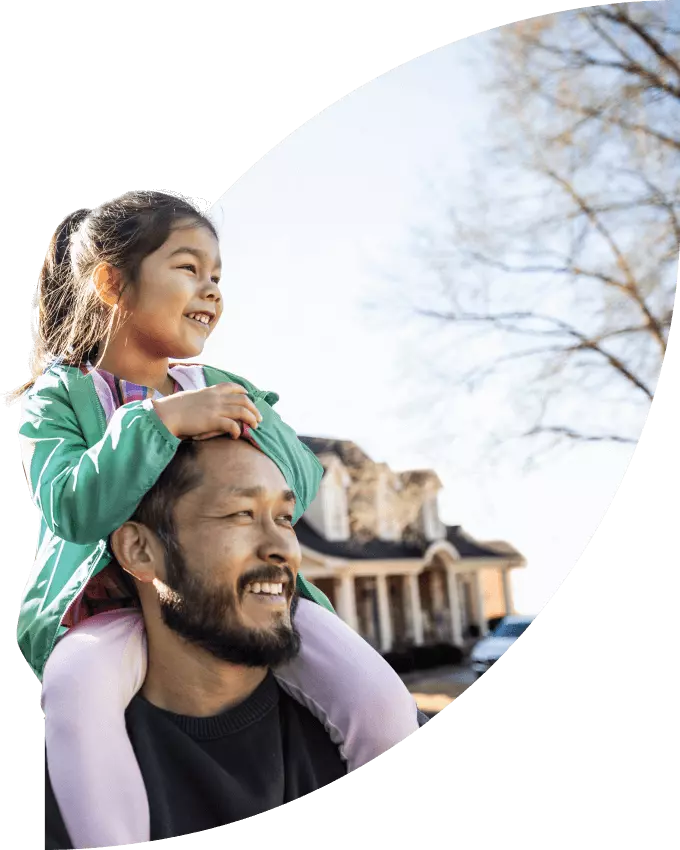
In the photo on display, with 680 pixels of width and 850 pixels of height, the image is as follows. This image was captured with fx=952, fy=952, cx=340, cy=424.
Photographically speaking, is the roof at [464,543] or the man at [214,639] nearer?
the man at [214,639]

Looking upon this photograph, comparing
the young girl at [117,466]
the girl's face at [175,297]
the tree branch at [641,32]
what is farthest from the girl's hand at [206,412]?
the tree branch at [641,32]

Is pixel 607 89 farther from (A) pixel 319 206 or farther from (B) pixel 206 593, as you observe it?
(B) pixel 206 593

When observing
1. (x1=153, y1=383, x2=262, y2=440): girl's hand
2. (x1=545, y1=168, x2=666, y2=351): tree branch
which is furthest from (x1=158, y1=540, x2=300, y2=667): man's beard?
(x1=545, y1=168, x2=666, y2=351): tree branch

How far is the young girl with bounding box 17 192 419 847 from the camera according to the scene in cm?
258

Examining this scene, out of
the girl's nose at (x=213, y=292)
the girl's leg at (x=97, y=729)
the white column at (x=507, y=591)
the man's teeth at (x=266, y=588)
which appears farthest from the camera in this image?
the girl's nose at (x=213, y=292)

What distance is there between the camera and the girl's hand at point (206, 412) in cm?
260

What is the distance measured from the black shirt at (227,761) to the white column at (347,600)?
0.28 m

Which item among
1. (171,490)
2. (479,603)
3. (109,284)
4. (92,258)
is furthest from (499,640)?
(92,258)

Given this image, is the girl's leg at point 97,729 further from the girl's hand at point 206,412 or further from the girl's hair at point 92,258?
the girl's hair at point 92,258

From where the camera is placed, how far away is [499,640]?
2.81 meters

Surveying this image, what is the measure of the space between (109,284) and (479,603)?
1461mm

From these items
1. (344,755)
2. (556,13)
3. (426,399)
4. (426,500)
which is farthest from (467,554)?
(556,13)

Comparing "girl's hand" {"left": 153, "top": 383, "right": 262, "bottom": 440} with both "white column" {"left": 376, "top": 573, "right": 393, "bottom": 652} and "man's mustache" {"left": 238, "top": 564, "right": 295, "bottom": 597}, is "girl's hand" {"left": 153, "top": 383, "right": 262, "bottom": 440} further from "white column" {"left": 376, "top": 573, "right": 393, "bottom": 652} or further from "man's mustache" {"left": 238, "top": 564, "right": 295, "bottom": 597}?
"white column" {"left": 376, "top": 573, "right": 393, "bottom": 652}

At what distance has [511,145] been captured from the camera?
2.92 metres
